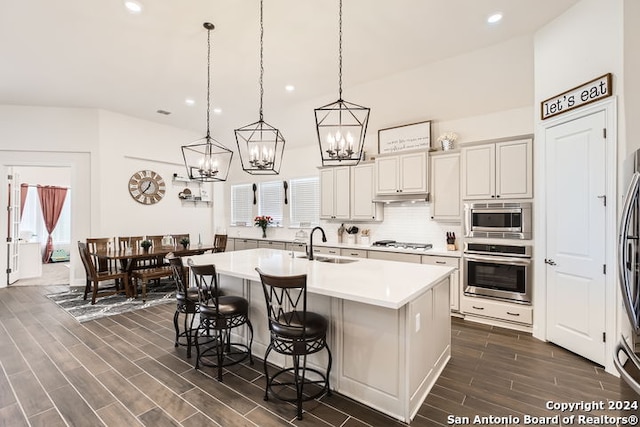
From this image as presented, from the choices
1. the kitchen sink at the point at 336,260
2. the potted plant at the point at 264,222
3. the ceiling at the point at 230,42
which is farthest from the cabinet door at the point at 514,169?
the potted plant at the point at 264,222

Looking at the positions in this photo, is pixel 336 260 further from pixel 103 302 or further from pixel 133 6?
pixel 103 302

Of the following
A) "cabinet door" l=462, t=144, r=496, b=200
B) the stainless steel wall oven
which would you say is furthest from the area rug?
"cabinet door" l=462, t=144, r=496, b=200

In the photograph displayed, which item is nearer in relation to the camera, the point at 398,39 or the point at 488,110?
the point at 398,39

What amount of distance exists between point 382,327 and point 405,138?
12.2 ft

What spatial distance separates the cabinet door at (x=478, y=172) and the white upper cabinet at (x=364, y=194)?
1.57 m

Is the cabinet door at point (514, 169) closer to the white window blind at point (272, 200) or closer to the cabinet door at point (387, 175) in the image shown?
the cabinet door at point (387, 175)

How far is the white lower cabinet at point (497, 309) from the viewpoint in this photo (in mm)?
3770

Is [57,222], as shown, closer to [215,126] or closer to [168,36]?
[215,126]

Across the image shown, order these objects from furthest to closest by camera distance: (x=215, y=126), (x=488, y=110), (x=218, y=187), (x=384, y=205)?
(x=218, y=187) → (x=215, y=126) → (x=384, y=205) → (x=488, y=110)

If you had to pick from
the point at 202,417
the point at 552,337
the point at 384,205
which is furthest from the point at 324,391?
the point at 384,205

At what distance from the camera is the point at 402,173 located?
4.98 m

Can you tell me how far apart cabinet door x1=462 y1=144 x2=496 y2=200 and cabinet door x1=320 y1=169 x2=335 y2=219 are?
8.08 feet

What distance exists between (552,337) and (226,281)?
3701mm

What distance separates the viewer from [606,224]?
A: 9.38 ft
